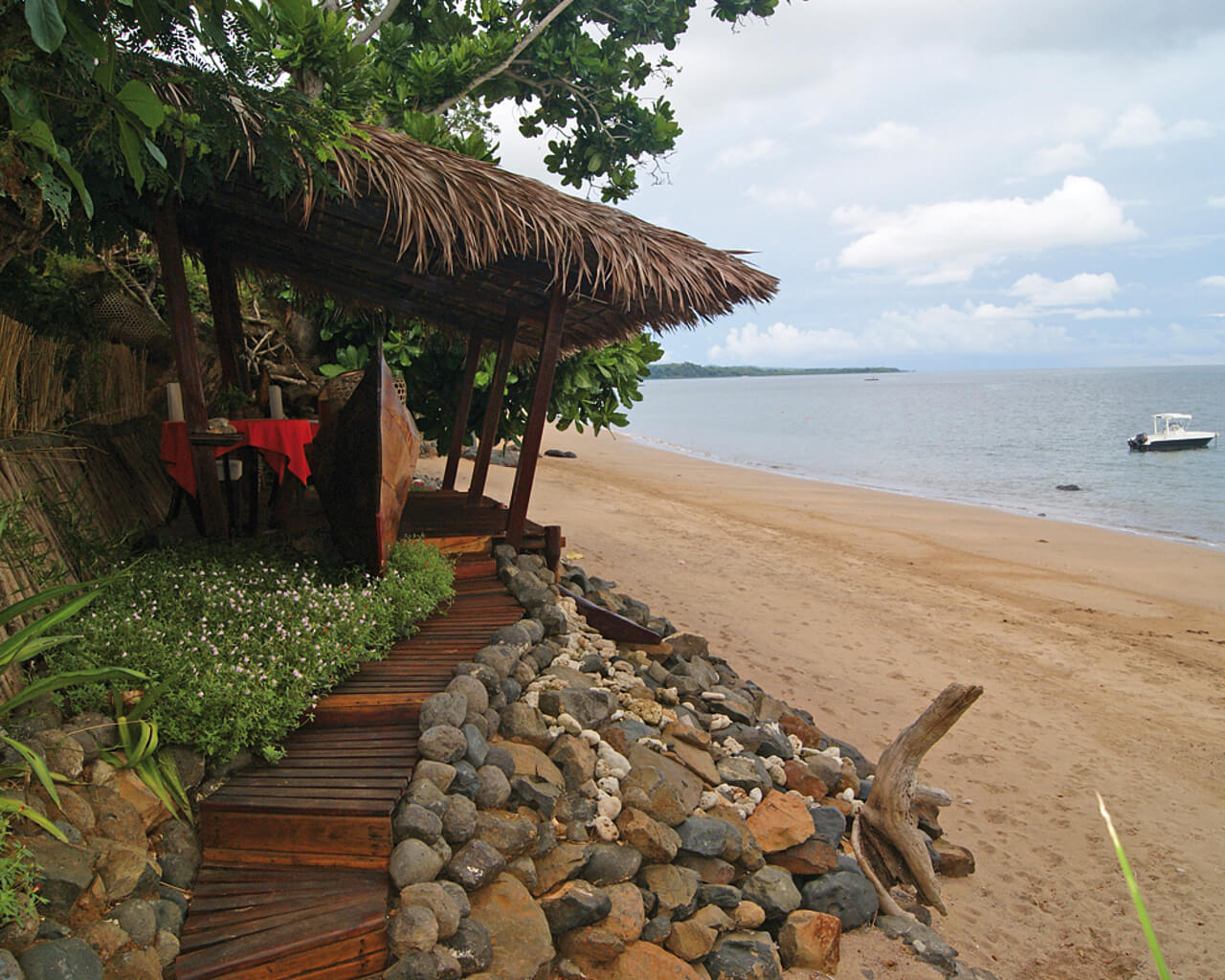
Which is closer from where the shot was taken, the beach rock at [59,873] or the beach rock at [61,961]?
the beach rock at [61,961]

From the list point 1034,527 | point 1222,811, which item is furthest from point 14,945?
point 1034,527

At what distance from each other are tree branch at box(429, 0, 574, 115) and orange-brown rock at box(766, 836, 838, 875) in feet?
27.6

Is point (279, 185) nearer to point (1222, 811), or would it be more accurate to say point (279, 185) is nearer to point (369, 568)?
point (369, 568)

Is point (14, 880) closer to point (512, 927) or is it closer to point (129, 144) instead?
point (512, 927)

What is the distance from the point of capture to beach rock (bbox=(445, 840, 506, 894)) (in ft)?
9.82

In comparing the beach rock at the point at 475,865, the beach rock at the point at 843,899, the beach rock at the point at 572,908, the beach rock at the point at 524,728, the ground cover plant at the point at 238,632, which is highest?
the ground cover plant at the point at 238,632

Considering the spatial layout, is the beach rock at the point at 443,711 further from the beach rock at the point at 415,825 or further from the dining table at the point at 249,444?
the dining table at the point at 249,444

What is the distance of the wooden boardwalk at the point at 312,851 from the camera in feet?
8.68

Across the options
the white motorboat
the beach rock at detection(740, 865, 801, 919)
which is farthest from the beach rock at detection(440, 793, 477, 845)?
the white motorboat

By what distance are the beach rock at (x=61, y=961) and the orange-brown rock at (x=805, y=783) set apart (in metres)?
3.16

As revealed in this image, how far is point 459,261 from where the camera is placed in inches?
210

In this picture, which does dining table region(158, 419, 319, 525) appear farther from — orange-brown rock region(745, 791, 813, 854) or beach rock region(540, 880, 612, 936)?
orange-brown rock region(745, 791, 813, 854)

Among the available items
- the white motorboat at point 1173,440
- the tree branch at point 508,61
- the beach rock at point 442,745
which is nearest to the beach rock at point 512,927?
the beach rock at point 442,745

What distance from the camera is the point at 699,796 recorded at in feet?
12.9
